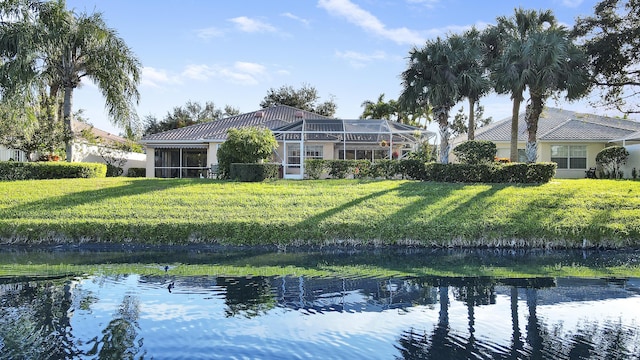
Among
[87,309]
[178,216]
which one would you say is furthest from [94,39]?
[87,309]

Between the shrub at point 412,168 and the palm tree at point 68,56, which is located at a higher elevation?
the palm tree at point 68,56

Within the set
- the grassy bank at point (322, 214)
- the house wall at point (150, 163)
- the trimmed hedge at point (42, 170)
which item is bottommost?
the grassy bank at point (322, 214)

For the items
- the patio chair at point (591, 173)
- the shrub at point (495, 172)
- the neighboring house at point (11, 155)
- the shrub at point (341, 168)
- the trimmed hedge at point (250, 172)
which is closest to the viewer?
the shrub at point (495, 172)

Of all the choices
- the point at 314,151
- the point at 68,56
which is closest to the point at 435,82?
the point at 314,151

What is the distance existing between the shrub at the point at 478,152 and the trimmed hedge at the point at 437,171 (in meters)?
0.61

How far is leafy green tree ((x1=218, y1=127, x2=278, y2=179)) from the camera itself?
22719 millimetres

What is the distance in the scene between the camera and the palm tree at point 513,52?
74.1 ft

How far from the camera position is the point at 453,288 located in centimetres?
1006

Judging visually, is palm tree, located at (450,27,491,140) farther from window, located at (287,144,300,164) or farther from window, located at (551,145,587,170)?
window, located at (551,145,587,170)

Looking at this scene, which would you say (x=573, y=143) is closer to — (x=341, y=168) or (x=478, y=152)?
(x=478, y=152)

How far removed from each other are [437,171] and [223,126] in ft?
52.4

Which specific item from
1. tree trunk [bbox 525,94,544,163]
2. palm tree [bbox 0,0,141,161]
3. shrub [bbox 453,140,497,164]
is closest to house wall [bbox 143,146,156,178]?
palm tree [bbox 0,0,141,161]

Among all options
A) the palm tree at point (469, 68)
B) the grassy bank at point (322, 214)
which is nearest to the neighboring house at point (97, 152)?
the grassy bank at point (322, 214)

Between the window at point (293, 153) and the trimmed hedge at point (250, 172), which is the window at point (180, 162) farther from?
the trimmed hedge at point (250, 172)
